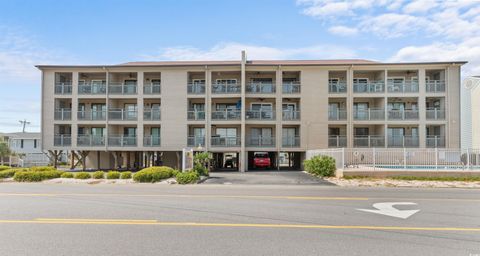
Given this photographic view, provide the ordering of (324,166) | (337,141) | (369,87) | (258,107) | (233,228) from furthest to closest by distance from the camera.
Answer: (258,107), (369,87), (337,141), (324,166), (233,228)

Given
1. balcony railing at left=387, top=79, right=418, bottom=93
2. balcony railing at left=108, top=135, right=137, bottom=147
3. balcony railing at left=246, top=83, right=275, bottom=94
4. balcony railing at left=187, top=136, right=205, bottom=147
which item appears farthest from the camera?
balcony railing at left=108, top=135, right=137, bottom=147

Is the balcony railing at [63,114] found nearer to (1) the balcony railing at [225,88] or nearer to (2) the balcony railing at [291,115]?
(1) the balcony railing at [225,88]

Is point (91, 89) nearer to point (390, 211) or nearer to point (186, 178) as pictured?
point (186, 178)

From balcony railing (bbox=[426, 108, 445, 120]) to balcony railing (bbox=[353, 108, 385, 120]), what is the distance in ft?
13.4

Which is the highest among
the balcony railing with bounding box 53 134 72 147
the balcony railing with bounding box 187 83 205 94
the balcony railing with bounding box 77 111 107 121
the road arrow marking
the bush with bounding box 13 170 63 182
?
the balcony railing with bounding box 187 83 205 94

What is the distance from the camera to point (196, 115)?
3512cm

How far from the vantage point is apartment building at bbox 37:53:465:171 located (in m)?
34.4

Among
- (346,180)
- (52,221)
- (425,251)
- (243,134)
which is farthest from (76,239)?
(243,134)

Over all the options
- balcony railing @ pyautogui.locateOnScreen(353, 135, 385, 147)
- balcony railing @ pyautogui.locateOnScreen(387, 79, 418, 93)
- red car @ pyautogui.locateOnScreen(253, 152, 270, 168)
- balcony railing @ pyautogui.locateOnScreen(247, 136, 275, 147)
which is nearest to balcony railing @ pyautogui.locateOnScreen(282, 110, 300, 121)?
balcony railing @ pyautogui.locateOnScreen(247, 136, 275, 147)

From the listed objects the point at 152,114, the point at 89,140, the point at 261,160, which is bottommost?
the point at 261,160

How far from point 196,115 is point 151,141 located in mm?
4905

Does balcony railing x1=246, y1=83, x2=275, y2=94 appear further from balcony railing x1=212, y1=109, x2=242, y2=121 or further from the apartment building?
balcony railing x1=212, y1=109, x2=242, y2=121

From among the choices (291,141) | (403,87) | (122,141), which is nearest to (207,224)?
(291,141)

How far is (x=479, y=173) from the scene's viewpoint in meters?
21.8
